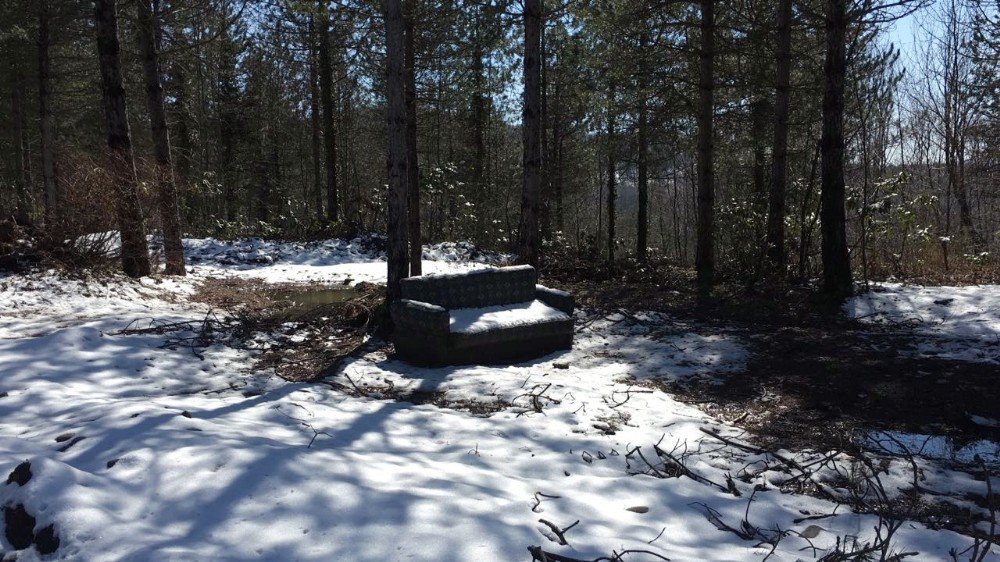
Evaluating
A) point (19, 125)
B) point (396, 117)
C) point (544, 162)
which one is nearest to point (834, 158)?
point (396, 117)

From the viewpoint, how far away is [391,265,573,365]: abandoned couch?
6238mm

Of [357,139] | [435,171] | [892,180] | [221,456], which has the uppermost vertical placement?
[357,139]

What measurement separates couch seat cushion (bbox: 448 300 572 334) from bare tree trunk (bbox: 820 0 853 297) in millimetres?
4417

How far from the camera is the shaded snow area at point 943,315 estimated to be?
5.97m

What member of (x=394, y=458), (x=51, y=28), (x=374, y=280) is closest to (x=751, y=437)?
(x=394, y=458)

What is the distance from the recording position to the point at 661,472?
3531 millimetres

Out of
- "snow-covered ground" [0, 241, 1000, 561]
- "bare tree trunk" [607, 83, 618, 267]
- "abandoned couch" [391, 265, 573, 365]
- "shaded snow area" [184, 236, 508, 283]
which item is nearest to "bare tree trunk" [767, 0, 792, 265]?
"bare tree trunk" [607, 83, 618, 267]

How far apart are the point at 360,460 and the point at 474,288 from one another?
158 inches

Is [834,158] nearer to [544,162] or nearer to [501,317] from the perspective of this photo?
[501,317]

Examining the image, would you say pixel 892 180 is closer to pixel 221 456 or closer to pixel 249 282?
pixel 221 456

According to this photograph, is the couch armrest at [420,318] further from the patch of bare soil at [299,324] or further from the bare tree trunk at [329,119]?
the bare tree trunk at [329,119]

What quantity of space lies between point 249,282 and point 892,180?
40.5 ft

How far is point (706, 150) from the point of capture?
1088 centimetres

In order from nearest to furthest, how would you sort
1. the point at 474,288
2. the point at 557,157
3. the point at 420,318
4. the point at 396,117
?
1. the point at 420,318
2. the point at 396,117
3. the point at 474,288
4. the point at 557,157
